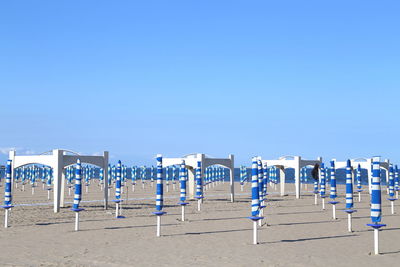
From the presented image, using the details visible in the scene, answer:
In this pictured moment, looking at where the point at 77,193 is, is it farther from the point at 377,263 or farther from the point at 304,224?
the point at 377,263

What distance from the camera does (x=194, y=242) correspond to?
43.2ft

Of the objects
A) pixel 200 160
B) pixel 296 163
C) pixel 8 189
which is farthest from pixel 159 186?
pixel 296 163

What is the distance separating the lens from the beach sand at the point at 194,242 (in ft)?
34.9

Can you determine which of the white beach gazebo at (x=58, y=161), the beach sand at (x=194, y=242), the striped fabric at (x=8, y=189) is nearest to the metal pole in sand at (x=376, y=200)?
the beach sand at (x=194, y=242)

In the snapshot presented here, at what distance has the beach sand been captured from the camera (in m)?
10.6

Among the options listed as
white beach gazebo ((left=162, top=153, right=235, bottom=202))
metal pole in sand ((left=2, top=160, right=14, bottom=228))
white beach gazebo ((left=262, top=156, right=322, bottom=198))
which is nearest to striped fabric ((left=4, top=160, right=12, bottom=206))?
metal pole in sand ((left=2, top=160, right=14, bottom=228))

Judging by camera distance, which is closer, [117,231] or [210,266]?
[210,266]

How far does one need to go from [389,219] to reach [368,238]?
6.29m

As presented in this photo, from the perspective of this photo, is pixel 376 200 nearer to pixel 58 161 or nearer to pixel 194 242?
pixel 194 242

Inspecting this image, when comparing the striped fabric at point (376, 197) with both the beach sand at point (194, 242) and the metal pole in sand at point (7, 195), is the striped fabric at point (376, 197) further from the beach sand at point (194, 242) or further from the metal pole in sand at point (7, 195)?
the metal pole in sand at point (7, 195)

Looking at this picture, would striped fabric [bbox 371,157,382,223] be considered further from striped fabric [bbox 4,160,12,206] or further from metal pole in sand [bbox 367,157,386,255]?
striped fabric [bbox 4,160,12,206]

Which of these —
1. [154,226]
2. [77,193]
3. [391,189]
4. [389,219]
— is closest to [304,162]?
[391,189]

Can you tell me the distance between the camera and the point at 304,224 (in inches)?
683

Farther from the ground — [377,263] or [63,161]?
[63,161]
